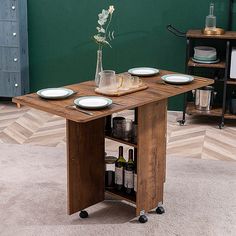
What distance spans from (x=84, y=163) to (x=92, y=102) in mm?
435

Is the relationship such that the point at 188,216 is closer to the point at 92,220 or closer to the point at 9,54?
the point at 92,220

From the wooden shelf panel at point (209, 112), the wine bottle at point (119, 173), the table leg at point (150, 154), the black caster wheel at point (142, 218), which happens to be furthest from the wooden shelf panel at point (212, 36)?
the black caster wheel at point (142, 218)

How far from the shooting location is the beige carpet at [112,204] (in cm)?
328

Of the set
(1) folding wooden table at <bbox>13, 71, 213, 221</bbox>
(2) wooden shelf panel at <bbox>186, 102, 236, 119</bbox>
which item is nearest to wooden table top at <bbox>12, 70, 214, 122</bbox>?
(1) folding wooden table at <bbox>13, 71, 213, 221</bbox>

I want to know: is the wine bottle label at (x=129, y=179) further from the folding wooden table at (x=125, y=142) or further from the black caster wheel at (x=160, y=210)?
the black caster wheel at (x=160, y=210)

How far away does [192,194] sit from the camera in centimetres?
373

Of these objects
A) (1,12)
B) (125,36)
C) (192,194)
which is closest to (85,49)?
(125,36)

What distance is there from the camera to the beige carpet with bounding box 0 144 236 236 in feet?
10.8

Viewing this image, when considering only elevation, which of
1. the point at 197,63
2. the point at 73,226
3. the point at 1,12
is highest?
the point at 1,12

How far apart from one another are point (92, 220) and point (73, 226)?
133mm

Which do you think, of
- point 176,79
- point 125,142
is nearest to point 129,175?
point 125,142

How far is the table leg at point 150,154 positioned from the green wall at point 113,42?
6.92ft

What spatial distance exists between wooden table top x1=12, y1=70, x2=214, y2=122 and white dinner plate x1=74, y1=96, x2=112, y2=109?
0.03 meters

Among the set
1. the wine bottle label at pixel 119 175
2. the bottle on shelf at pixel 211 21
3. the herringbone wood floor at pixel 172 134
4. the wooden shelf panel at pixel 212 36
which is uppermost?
the bottle on shelf at pixel 211 21
